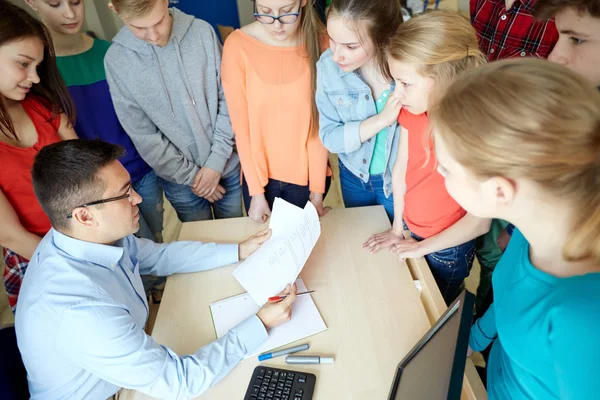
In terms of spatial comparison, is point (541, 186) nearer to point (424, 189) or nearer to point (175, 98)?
point (424, 189)

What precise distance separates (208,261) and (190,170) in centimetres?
54

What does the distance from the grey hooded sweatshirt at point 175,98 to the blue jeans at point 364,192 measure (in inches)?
19.9

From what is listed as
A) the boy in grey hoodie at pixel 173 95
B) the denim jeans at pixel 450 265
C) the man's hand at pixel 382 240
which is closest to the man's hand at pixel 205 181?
the boy in grey hoodie at pixel 173 95

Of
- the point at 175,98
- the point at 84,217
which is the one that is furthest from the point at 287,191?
the point at 84,217

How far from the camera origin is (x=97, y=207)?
1.02m

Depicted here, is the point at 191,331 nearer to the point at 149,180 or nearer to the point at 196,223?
the point at 196,223

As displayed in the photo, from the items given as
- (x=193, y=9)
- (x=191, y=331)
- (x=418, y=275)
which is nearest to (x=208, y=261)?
(x=191, y=331)

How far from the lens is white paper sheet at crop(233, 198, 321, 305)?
1.12 meters

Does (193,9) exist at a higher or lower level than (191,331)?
higher

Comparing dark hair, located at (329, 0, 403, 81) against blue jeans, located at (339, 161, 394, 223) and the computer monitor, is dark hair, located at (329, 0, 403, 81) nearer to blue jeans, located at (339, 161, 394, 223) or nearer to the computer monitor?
blue jeans, located at (339, 161, 394, 223)

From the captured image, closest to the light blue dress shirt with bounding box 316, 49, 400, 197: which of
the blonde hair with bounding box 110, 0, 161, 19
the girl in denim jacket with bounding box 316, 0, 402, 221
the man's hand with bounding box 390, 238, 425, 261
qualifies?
the girl in denim jacket with bounding box 316, 0, 402, 221

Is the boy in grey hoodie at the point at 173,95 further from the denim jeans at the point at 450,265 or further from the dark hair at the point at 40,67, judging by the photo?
the denim jeans at the point at 450,265

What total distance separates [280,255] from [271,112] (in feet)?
1.82

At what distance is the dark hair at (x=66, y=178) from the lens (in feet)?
3.22
